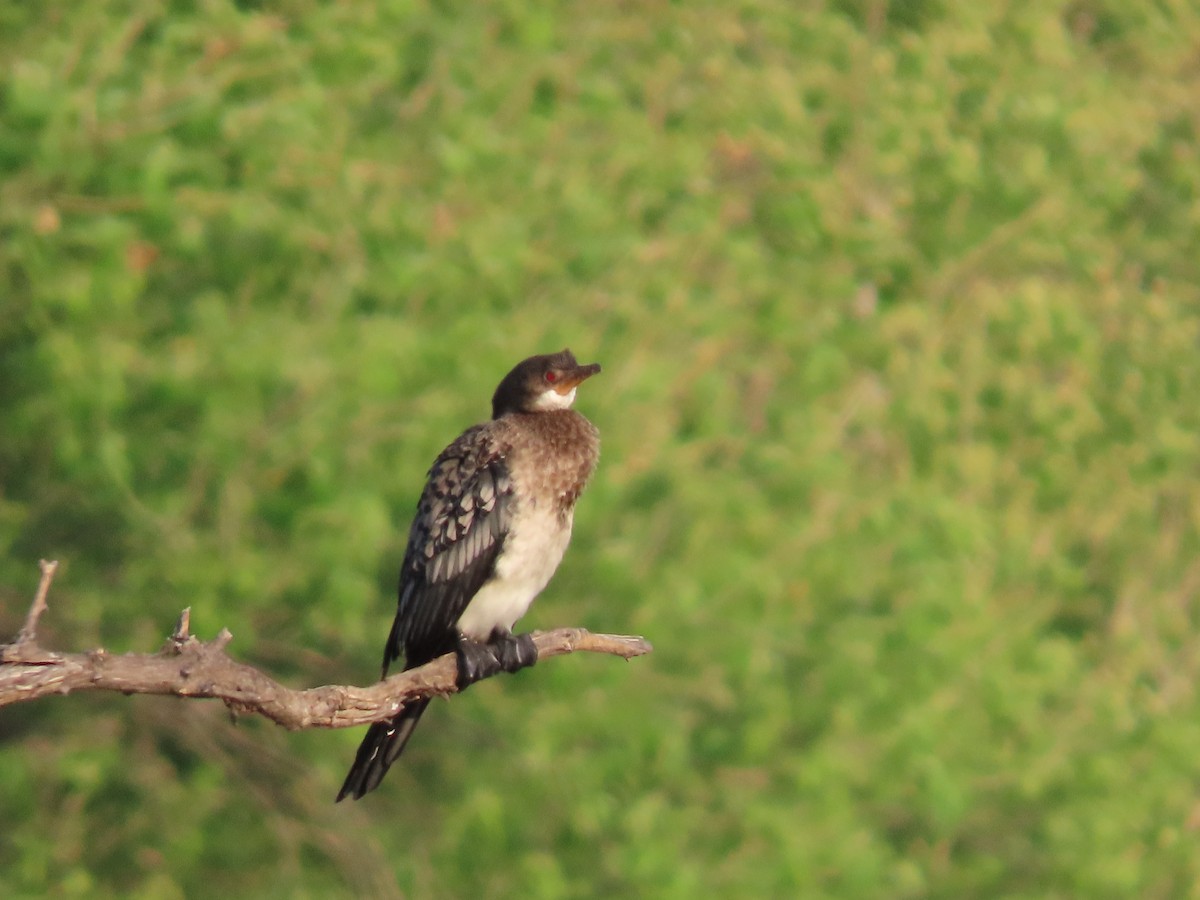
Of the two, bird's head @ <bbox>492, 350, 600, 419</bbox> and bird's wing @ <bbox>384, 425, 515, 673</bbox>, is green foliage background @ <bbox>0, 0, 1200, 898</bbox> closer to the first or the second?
bird's head @ <bbox>492, 350, 600, 419</bbox>

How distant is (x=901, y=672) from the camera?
10.7 m

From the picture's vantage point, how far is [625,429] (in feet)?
32.1

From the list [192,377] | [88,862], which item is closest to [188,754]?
[88,862]

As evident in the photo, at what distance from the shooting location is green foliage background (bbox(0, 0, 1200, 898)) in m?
8.63

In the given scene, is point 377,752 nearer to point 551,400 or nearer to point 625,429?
point 551,400

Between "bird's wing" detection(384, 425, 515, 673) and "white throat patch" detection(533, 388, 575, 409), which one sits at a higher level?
"white throat patch" detection(533, 388, 575, 409)

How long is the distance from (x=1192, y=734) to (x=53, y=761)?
6896 millimetres

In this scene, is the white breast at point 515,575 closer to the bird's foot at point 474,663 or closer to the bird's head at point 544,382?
the bird's foot at point 474,663

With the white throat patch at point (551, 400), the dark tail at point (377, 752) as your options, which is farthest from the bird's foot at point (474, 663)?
the white throat patch at point (551, 400)

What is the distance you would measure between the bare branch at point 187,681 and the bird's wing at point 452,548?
36.9 inches

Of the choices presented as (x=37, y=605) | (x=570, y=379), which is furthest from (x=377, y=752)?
(x=37, y=605)

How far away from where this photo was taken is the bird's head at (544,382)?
20.6ft

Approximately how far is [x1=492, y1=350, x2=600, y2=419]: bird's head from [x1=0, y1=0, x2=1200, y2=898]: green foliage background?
7.39 ft

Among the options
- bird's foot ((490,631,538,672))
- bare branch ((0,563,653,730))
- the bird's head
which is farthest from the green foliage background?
bare branch ((0,563,653,730))
